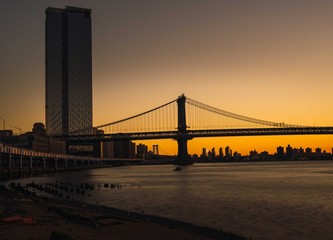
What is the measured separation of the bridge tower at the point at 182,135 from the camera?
172 meters

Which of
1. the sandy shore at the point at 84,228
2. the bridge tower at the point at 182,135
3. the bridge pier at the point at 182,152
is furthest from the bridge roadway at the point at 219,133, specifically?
the sandy shore at the point at 84,228

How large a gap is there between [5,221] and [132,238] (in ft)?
18.6

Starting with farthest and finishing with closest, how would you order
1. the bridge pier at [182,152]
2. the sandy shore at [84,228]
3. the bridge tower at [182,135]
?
1. the bridge pier at [182,152]
2. the bridge tower at [182,135]
3. the sandy shore at [84,228]

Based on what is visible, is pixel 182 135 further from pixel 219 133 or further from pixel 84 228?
pixel 84 228

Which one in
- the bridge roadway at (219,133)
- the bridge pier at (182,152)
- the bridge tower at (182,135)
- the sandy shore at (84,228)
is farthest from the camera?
the bridge pier at (182,152)

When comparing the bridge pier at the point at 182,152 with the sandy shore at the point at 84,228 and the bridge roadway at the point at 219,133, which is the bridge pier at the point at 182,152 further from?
the sandy shore at the point at 84,228

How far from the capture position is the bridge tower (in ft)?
563

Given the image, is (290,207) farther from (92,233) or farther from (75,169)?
(75,169)

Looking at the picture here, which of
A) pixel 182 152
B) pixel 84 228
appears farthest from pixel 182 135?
pixel 84 228

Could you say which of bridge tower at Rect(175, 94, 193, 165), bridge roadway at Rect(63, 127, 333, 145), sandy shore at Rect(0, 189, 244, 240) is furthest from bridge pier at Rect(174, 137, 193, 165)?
sandy shore at Rect(0, 189, 244, 240)

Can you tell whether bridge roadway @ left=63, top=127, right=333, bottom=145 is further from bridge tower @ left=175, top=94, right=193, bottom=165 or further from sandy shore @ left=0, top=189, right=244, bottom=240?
sandy shore @ left=0, top=189, right=244, bottom=240

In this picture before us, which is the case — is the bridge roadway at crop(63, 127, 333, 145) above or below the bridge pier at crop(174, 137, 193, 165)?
above

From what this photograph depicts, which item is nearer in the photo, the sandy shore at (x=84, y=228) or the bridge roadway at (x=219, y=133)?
the sandy shore at (x=84, y=228)

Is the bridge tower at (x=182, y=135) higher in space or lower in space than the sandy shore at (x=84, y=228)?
higher
